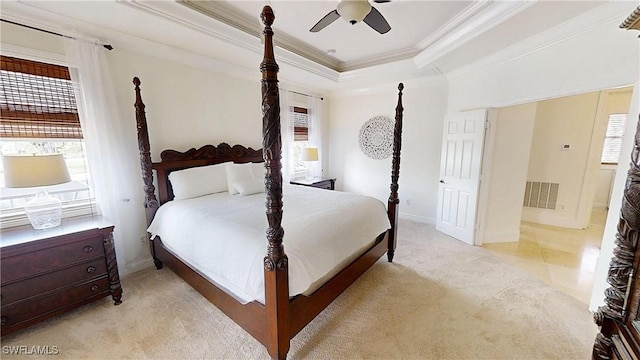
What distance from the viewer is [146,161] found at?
104 inches

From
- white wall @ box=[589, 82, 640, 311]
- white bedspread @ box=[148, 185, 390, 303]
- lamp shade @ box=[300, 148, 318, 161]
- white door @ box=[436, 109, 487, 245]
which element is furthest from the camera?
lamp shade @ box=[300, 148, 318, 161]

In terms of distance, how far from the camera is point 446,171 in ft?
12.6

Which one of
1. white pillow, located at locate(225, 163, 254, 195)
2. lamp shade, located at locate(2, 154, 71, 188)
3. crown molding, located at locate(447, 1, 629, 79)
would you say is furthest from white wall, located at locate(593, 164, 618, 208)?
lamp shade, located at locate(2, 154, 71, 188)

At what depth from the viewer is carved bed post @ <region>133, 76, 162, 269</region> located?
2.56 metres

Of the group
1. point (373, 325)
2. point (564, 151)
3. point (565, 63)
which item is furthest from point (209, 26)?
point (564, 151)

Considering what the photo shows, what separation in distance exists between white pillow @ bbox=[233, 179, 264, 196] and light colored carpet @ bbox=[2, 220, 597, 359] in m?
1.18

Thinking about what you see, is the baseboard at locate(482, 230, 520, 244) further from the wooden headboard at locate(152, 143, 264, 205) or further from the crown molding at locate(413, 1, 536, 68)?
the wooden headboard at locate(152, 143, 264, 205)

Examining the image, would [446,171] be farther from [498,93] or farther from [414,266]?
[414,266]

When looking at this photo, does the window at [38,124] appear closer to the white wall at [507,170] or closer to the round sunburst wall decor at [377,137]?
the round sunburst wall decor at [377,137]

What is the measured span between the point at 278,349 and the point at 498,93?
142 inches

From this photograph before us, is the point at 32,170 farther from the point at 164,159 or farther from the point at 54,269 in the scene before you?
the point at 164,159

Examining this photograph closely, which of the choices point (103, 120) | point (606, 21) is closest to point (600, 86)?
point (606, 21)

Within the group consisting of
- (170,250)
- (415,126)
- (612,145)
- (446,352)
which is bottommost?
(446,352)

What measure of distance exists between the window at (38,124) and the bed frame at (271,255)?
1.73ft
